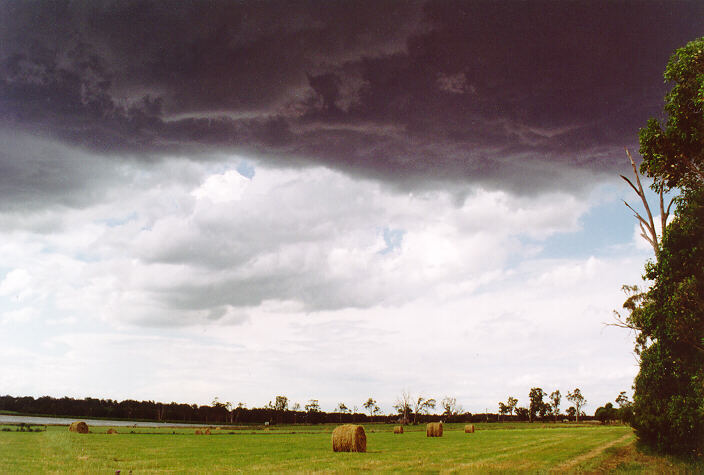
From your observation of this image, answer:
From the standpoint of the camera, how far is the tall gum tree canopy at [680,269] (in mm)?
19969

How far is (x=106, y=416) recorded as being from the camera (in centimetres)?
19388

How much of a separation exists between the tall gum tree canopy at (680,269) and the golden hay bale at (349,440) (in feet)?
67.8

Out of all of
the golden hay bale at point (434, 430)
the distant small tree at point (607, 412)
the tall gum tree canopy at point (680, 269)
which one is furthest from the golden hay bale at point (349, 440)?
the distant small tree at point (607, 412)

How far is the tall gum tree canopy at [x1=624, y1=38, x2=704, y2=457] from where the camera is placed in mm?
19969

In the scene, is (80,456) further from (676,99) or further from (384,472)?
(676,99)

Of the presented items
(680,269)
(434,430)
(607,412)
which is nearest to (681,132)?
(680,269)

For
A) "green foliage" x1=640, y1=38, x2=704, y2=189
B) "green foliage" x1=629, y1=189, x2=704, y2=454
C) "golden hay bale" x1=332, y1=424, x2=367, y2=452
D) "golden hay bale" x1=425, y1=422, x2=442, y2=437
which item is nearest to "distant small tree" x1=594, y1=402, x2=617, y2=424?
"golden hay bale" x1=425, y1=422, x2=442, y2=437

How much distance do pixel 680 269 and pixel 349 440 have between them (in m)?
25.5

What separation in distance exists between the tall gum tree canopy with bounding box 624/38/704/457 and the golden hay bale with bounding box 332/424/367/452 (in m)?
20.7

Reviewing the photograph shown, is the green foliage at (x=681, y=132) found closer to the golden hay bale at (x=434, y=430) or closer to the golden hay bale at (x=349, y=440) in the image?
the golden hay bale at (x=349, y=440)

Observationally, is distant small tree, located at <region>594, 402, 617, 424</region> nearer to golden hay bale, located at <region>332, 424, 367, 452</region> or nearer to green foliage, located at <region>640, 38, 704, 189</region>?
golden hay bale, located at <region>332, 424, 367, 452</region>

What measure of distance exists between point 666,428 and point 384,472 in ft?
42.5

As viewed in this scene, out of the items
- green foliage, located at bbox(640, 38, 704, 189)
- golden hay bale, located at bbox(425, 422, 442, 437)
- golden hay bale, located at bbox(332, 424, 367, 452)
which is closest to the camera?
green foliage, located at bbox(640, 38, 704, 189)

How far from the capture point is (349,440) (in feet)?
124
